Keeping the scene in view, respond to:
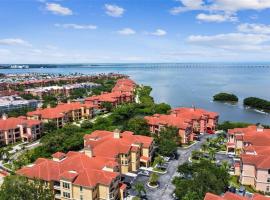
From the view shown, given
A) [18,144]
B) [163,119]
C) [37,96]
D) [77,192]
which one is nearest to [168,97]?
[37,96]

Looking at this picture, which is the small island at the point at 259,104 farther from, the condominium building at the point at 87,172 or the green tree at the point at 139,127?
the condominium building at the point at 87,172

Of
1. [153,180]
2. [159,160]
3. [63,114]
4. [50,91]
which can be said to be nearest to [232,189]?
[153,180]

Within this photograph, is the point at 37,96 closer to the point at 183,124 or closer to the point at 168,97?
the point at 168,97

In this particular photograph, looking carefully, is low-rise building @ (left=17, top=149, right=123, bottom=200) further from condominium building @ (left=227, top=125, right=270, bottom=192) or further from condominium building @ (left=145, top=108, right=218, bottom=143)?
condominium building @ (left=145, top=108, right=218, bottom=143)

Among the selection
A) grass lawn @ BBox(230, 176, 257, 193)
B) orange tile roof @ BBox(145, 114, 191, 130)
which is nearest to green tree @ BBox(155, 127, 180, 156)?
orange tile roof @ BBox(145, 114, 191, 130)

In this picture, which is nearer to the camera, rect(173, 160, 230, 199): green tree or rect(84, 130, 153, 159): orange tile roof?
rect(173, 160, 230, 199): green tree

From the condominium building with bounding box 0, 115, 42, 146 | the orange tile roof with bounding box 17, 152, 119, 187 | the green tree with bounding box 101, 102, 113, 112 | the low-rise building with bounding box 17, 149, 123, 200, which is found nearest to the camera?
the low-rise building with bounding box 17, 149, 123, 200

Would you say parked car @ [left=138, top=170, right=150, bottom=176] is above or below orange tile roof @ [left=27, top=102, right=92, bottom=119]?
below
